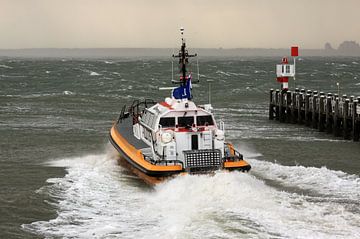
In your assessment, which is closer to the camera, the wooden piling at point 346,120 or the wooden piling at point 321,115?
the wooden piling at point 346,120

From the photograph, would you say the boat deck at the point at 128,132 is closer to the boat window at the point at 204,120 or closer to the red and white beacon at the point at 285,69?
the boat window at the point at 204,120

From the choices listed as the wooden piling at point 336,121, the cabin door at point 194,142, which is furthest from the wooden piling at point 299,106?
the cabin door at point 194,142

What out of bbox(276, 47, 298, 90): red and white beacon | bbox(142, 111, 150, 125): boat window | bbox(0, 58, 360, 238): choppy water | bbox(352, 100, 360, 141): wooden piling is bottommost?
bbox(0, 58, 360, 238): choppy water

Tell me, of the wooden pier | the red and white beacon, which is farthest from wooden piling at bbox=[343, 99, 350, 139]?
the red and white beacon

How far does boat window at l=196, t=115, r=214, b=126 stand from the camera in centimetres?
2008

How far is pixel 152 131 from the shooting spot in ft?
67.6

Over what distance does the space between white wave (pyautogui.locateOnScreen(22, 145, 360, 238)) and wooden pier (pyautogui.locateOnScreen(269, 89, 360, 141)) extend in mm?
9843

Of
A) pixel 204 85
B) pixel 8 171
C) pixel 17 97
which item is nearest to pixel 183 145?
pixel 8 171

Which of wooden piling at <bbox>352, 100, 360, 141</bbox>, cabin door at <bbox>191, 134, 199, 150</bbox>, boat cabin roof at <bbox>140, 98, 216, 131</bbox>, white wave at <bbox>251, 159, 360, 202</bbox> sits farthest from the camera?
wooden piling at <bbox>352, 100, 360, 141</bbox>

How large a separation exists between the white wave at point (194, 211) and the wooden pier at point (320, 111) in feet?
32.3

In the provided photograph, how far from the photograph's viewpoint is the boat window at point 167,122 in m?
20.0

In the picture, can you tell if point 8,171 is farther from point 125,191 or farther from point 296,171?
point 296,171

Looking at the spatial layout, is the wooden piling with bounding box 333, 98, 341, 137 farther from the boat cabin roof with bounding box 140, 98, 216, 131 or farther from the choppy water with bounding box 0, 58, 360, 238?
the boat cabin roof with bounding box 140, 98, 216, 131

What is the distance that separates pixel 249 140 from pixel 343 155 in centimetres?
545
